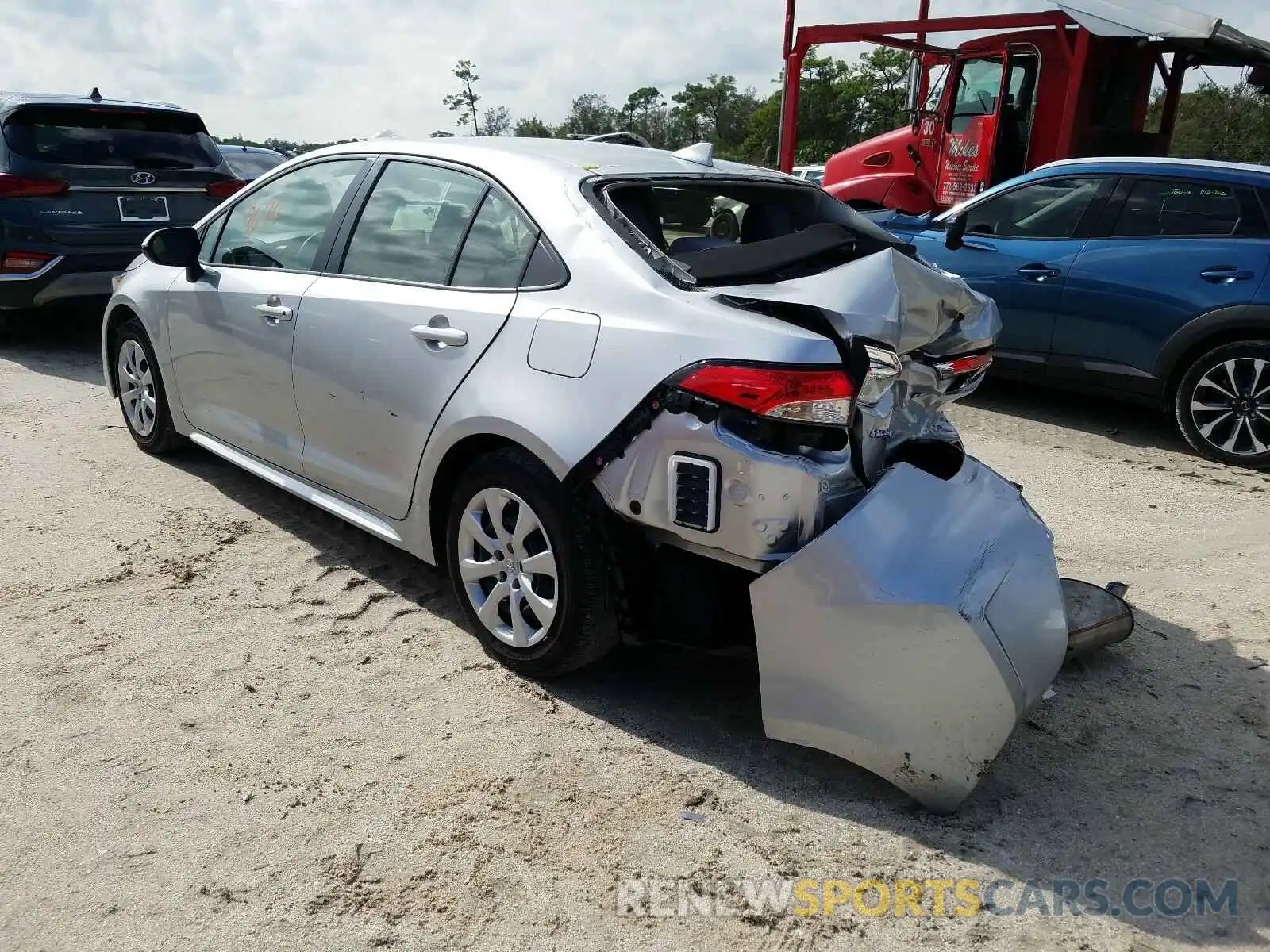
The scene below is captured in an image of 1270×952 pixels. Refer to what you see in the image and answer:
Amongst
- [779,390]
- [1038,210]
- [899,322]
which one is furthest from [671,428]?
[1038,210]

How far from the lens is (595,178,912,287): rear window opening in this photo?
3078mm

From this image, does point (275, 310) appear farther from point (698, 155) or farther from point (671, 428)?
point (671, 428)

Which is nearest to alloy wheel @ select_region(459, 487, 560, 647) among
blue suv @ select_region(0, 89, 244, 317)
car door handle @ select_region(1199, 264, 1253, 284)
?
car door handle @ select_region(1199, 264, 1253, 284)

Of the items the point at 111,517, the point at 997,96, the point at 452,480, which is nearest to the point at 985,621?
the point at 452,480

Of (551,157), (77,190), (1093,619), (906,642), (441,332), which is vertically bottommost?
(1093,619)

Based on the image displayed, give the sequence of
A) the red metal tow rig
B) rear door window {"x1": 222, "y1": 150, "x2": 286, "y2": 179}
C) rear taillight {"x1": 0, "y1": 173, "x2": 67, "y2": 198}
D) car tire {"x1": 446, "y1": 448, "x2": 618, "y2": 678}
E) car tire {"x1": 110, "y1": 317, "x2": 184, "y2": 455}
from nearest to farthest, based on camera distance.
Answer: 1. car tire {"x1": 446, "y1": 448, "x2": 618, "y2": 678}
2. car tire {"x1": 110, "y1": 317, "x2": 184, "y2": 455}
3. rear taillight {"x1": 0, "y1": 173, "x2": 67, "y2": 198}
4. the red metal tow rig
5. rear door window {"x1": 222, "y1": 150, "x2": 286, "y2": 179}

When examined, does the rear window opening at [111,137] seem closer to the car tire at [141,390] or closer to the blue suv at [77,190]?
the blue suv at [77,190]

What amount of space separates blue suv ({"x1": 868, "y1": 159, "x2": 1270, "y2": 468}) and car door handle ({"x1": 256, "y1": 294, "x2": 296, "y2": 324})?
186 inches

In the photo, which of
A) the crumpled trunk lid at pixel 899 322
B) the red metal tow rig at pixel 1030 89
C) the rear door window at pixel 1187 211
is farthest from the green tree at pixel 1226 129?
the crumpled trunk lid at pixel 899 322

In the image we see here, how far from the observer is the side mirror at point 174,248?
4.41m

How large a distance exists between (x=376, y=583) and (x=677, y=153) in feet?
6.70

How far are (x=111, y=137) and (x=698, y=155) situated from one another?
18.6 ft

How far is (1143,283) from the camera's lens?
20.0 feet

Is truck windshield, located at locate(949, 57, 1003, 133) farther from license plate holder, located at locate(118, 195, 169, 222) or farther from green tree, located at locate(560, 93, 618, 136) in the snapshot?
green tree, located at locate(560, 93, 618, 136)
